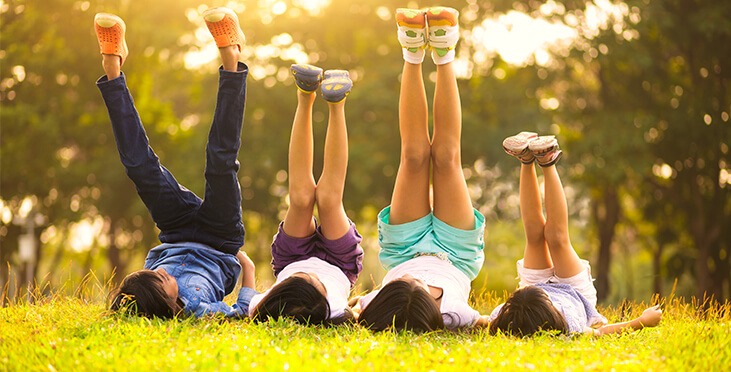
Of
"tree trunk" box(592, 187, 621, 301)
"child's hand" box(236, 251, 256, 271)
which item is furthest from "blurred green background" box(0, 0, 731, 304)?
"child's hand" box(236, 251, 256, 271)

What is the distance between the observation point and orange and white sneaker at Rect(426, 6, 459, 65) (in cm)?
550

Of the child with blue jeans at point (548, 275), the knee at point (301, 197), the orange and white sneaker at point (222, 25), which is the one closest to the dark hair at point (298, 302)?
the knee at point (301, 197)

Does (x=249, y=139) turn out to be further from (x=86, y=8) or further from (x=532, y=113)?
(x=532, y=113)

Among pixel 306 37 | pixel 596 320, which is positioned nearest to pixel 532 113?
pixel 306 37

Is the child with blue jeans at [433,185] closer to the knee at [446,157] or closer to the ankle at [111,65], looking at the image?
the knee at [446,157]

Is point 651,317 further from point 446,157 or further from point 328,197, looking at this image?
point 328,197

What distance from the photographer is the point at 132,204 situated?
1802 cm

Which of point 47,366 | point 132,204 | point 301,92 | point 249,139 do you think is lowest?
point 132,204

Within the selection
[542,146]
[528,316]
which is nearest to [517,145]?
[542,146]

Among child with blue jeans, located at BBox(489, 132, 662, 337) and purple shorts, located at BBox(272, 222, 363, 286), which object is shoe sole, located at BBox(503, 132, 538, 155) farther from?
purple shorts, located at BBox(272, 222, 363, 286)

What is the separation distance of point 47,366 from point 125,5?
15.1 m

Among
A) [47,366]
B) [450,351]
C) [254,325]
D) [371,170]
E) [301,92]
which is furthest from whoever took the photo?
[371,170]

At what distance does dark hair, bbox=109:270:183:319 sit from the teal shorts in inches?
55.9

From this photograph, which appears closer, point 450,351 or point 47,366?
point 47,366
